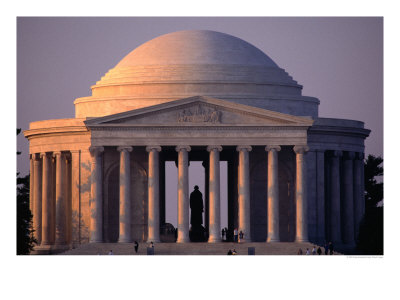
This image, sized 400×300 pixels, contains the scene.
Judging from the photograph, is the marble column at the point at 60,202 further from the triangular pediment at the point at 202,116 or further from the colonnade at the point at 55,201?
the triangular pediment at the point at 202,116

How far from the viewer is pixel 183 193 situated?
7288 inches

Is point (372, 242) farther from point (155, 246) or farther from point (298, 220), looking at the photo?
point (155, 246)

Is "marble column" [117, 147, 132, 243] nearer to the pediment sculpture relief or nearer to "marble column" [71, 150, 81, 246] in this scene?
the pediment sculpture relief

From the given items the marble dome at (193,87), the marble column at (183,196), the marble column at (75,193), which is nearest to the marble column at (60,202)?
the marble column at (75,193)

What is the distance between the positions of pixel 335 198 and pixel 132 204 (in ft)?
88.7

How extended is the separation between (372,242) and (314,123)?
56.5 feet

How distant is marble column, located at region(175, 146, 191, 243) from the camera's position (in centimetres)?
18388

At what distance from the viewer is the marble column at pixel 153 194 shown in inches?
7269

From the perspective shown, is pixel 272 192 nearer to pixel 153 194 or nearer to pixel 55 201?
pixel 153 194

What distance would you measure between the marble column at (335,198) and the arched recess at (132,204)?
81.5ft

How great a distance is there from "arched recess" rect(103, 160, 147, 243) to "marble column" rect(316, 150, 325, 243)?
22352 mm

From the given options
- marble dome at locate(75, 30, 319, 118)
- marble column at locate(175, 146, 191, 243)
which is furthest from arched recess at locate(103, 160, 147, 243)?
marble column at locate(175, 146, 191, 243)

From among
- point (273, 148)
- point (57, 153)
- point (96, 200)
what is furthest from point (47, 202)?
point (273, 148)

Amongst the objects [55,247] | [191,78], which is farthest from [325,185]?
[55,247]
